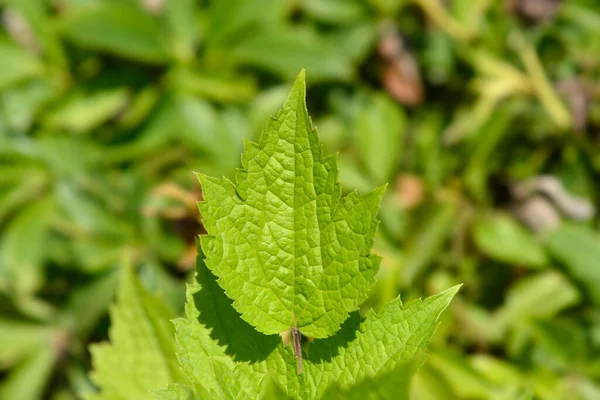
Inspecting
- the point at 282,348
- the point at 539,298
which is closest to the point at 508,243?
the point at 539,298

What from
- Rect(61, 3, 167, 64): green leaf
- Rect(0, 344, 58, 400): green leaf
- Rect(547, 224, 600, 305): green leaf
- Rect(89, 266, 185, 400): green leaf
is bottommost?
Rect(0, 344, 58, 400): green leaf

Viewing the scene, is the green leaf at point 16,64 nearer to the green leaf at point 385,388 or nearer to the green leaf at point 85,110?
the green leaf at point 85,110

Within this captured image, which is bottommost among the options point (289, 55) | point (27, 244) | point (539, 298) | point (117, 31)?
point (539, 298)

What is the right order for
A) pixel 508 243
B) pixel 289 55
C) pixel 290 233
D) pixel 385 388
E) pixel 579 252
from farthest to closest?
pixel 289 55 < pixel 508 243 < pixel 579 252 < pixel 290 233 < pixel 385 388

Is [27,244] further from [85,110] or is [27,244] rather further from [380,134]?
[380,134]

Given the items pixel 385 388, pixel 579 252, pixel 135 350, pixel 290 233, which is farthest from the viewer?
pixel 579 252

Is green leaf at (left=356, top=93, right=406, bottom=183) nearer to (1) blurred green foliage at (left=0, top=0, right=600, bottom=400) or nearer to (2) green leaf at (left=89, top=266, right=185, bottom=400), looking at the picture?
(1) blurred green foliage at (left=0, top=0, right=600, bottom=400)

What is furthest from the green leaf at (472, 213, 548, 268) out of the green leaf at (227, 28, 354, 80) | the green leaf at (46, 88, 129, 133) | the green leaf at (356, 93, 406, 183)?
the green leaf at (46, 88, 129, 133)
